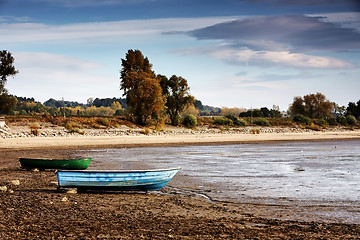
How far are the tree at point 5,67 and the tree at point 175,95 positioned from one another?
22.3m

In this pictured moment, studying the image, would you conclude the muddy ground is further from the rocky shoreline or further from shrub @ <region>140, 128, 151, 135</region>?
shrub @ <region>140, 128, 151, 135</region>

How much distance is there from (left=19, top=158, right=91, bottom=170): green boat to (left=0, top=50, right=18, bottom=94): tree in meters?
45.8

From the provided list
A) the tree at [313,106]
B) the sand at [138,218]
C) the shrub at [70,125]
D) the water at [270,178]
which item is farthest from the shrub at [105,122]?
the tree at [313,106]

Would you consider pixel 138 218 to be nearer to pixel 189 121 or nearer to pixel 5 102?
pixel 5 102

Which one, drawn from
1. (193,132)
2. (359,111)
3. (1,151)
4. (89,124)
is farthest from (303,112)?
(1,151)

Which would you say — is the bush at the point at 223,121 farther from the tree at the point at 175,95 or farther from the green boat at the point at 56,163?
the green boat at the point at 56,163

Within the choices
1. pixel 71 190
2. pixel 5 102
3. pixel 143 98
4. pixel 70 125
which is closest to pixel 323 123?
pixel 143 98

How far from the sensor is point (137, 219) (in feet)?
39.8

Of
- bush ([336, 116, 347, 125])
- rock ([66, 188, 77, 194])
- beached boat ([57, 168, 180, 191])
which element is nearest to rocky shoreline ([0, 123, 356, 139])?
bush ([336, 116, 347, 125])

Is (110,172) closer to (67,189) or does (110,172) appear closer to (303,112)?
(67,189)

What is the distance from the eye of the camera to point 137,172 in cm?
1523

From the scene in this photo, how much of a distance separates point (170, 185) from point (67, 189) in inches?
181

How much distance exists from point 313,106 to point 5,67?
74.4 meters

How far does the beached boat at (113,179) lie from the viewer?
15.2 m
